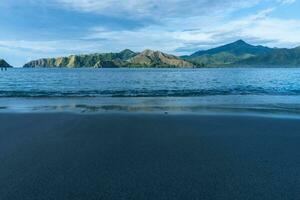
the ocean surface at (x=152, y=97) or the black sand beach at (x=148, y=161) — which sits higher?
the black sand beach at (x=148, y=161)

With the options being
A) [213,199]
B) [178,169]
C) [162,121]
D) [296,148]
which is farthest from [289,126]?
[213,199]

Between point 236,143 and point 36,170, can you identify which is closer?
point 36,170

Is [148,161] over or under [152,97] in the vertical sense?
over

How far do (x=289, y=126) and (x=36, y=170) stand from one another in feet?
32.1

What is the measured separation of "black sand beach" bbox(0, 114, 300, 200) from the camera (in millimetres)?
5422

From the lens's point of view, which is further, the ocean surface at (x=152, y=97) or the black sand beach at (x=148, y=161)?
the ocean surface at (x=152, y=97)

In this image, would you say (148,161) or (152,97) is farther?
(152,97)

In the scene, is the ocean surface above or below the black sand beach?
below

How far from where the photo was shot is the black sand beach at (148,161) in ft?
17.8

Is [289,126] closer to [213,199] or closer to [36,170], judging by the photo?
[213,199]

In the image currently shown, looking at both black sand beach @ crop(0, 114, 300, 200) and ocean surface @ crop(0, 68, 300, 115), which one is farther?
ocean surface @ crop(0, 68, 300, 115)

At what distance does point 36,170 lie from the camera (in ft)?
21.1

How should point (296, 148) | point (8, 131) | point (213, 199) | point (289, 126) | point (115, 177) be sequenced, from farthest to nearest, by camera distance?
point (289, 126), point (8, 131), point (296, 148), point (115, 177), point (213, 199)

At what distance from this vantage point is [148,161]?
23.4 feet
